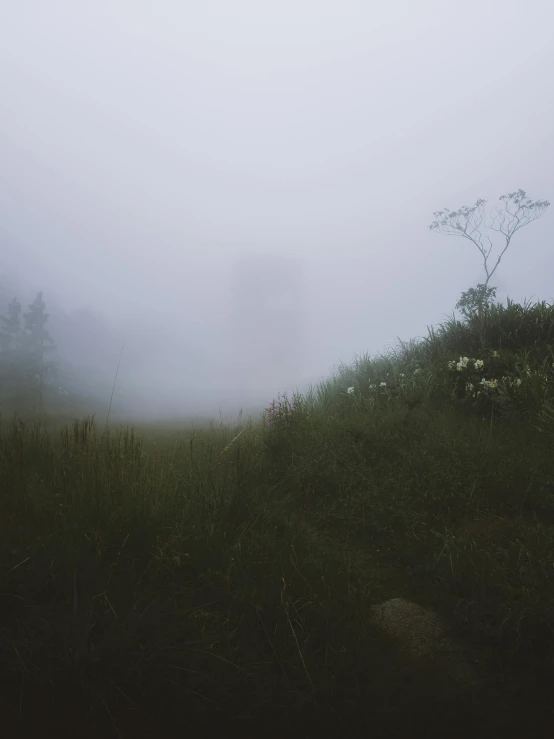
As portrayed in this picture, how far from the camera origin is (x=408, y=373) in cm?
860

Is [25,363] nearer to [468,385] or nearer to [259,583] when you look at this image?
[259,583]

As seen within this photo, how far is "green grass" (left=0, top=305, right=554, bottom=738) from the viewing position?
175 centimetres

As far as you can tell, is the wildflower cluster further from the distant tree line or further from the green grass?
the distant tree line

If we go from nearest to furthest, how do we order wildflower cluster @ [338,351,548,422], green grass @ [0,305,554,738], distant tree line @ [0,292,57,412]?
green grass @ [0,305,554,738], distant tree line @ [0,292,57,412], wildflower cluster @ [338,351,548,422]

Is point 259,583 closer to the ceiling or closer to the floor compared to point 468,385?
closer to the floor

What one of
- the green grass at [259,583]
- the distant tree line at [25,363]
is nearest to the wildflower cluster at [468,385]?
the green grass at [259,583]

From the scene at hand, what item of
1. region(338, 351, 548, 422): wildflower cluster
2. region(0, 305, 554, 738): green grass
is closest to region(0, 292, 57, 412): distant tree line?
region(0, 305, 554, 738): green grass

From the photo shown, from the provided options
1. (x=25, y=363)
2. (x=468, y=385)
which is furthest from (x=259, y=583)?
(x=468, y=385)

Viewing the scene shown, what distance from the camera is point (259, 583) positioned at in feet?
7.97

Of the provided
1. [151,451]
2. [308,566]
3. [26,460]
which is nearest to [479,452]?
[308,566]

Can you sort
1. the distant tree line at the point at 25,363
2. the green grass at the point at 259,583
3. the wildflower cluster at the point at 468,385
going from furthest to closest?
1. the wildflower cluster at the point at 468,385
2. the distant tree line at the point at 25,363
3. the green grass at the point at 259,583

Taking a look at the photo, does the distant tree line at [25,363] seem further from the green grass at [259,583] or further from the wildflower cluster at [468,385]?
the wildflower cluster at [468,385]

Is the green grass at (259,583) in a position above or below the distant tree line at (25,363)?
below

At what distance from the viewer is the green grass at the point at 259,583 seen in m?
1.75
